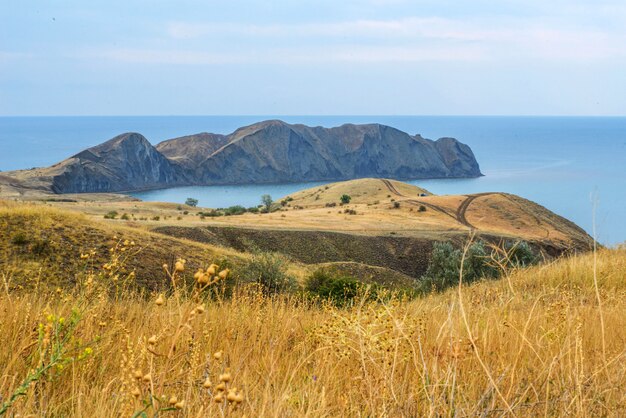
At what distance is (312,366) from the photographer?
4.01 meters

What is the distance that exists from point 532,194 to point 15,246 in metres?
163

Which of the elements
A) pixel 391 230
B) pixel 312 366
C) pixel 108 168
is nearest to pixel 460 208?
pixel 391 230

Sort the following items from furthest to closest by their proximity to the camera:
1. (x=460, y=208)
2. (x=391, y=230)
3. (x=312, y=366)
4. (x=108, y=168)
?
(x=108, y=168)
(x=460, y=208)
(x=391, y=230)
(x=312, y=366)

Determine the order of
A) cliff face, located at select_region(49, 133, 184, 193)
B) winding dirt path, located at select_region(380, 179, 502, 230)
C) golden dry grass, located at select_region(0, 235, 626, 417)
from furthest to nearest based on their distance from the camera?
cliff face, located at select_region(49, 133, 184, 193), winding dirt path, located at select_region(380, 179, 502, 230), golden dry grass, located at select_region(0, 235, 626, 417)

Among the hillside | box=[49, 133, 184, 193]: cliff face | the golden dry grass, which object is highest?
box=[49, 133, 184, 193]: cliff face

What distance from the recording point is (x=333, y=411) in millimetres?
3080

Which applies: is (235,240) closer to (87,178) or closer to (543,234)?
(543,234)

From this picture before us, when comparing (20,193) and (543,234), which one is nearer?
(543,234)

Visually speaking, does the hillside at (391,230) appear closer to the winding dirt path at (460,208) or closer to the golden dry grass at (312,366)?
the winding dirt path at (460,208)

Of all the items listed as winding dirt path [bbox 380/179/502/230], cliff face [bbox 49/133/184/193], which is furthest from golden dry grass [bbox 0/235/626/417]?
cliff face [bbox 49/133/184/193]

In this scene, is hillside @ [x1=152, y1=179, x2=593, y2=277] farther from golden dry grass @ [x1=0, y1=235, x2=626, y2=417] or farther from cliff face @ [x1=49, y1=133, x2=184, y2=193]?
cliff face @ [x1=49, y1=133, x2=184, y2=193]

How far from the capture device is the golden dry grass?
2.67 metres

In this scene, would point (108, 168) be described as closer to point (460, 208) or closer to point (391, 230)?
point (460, 208)

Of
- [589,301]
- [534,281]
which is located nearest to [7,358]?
[589,301]
